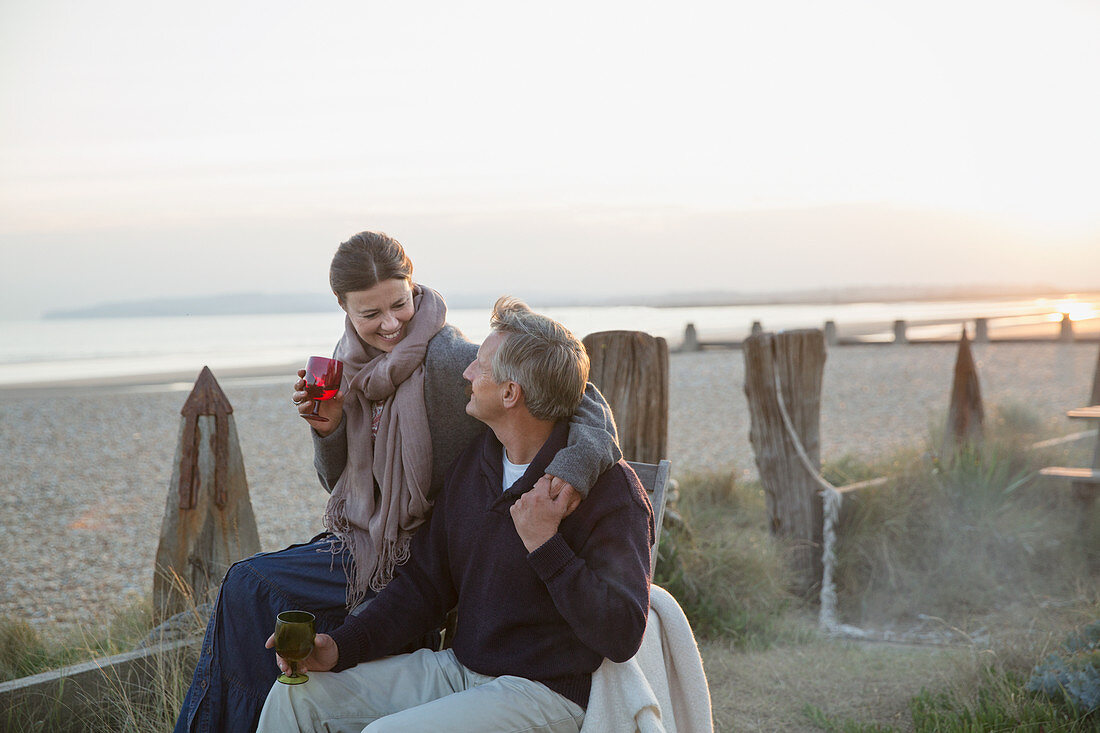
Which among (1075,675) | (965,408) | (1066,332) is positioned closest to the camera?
(1075,675)

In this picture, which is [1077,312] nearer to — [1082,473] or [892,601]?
[1082,473]

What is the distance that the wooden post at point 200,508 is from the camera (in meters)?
4.38

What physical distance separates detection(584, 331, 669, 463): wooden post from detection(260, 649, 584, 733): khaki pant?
232 centimetres

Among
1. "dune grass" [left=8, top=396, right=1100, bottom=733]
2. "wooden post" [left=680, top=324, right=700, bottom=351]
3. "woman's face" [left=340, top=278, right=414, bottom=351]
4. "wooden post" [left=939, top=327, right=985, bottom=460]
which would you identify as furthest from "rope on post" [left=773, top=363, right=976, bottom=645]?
"wooden post" [left=680, top=324, right=700, bottom=351]

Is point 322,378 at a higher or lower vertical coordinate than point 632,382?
higher

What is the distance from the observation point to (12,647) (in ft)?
14.2

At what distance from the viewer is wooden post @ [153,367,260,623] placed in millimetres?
4379

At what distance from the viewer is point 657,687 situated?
274 cm

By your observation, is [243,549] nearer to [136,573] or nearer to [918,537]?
[136,573]

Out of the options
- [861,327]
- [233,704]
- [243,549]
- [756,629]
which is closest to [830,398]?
[756,629]

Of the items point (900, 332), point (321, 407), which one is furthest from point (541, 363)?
point (900, 332)

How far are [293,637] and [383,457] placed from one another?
780 millimetres

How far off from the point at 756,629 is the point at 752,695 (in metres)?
1.01

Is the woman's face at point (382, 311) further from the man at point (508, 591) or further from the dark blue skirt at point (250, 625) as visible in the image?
the dark blue skirt at point (250, 625)
